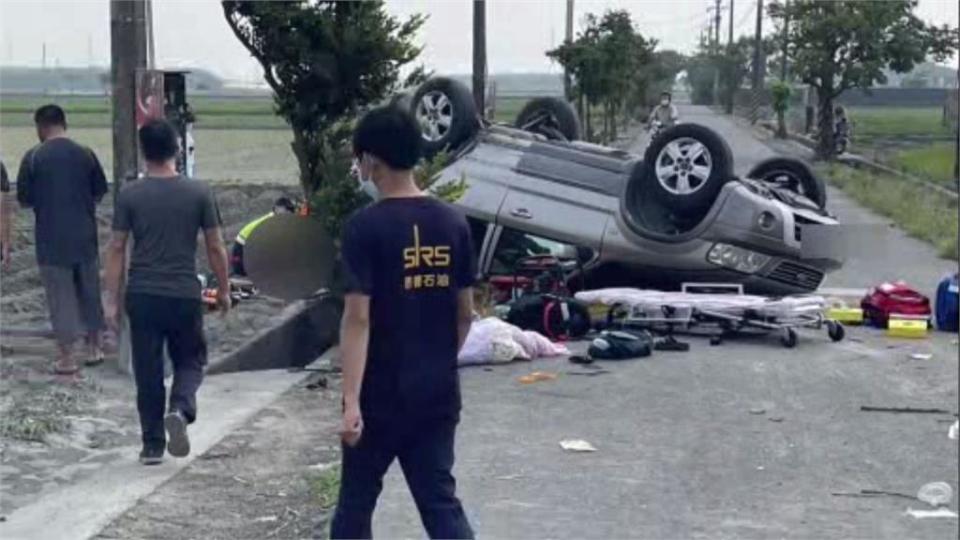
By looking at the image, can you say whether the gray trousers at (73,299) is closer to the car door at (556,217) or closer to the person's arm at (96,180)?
the person's arm at (96,180)

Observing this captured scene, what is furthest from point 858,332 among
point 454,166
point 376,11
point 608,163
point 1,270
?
point 1,270

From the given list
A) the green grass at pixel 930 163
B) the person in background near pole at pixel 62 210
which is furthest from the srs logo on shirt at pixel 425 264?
the green grass at pixel 930 163

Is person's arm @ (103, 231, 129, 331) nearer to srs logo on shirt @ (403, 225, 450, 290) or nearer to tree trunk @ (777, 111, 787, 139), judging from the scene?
srs logo on shirt @ (403, 225, 450, 290)

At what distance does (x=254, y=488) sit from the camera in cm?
859

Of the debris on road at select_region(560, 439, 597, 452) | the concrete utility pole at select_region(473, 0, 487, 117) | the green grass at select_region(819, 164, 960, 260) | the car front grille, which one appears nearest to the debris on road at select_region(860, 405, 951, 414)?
the debris on road at select_region(560, 439, 597, 452)

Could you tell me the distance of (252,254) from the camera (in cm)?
1330

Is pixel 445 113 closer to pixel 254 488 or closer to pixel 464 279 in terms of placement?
pixel 254 488

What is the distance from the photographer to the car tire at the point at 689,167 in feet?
47.0

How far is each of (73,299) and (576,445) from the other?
3983 millimetres

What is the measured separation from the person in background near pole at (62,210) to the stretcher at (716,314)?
12.7 ft

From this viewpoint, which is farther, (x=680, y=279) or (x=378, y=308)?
(x=680, y=279)

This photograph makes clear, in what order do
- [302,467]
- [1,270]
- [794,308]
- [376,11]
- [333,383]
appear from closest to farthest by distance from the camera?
1. [302,467]
2. [333,383]
3. [794,308]
4. [376,11]
5. [1,270]

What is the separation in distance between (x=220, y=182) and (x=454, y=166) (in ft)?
66.1

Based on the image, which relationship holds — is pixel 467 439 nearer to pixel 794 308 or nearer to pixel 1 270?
pixel 794 308
